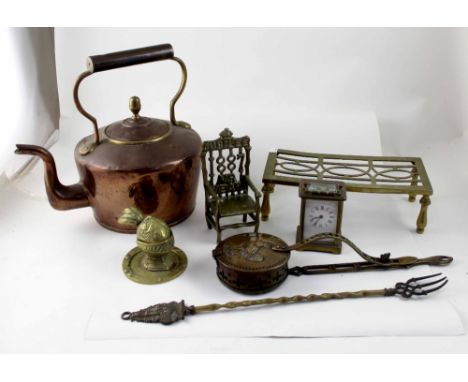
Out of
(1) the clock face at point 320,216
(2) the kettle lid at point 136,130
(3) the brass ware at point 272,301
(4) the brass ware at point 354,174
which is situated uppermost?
(2) the kettle lid at point 136,130

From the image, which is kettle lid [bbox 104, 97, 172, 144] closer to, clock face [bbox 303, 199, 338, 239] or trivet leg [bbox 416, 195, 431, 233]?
clock face [bbox 303, 199, 338, 239]

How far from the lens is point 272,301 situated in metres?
2.14

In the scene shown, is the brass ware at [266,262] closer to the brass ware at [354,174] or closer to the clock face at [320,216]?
the clock face at [320,216]

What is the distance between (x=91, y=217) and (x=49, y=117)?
44.1 inches

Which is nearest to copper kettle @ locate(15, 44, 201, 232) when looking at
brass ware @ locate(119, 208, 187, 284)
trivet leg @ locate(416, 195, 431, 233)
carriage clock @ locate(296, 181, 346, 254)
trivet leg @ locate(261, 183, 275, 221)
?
brass ware @ locate(119, 208, 187, 284)

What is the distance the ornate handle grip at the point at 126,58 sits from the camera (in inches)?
92.4

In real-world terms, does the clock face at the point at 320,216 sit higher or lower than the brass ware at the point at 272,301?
higher

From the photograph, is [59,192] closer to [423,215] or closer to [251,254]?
[251,254]

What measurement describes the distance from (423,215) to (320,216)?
52 centimetres

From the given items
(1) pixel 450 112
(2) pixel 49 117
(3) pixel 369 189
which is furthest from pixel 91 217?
(1) pixel 450 112

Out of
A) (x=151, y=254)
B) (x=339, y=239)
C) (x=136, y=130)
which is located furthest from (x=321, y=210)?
(x=136, y=130)

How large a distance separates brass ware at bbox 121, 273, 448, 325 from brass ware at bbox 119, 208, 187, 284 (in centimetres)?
21

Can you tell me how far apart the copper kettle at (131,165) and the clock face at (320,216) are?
569 mm

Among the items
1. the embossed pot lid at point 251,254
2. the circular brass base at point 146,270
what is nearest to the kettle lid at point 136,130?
the circular brass base at point 146,270
